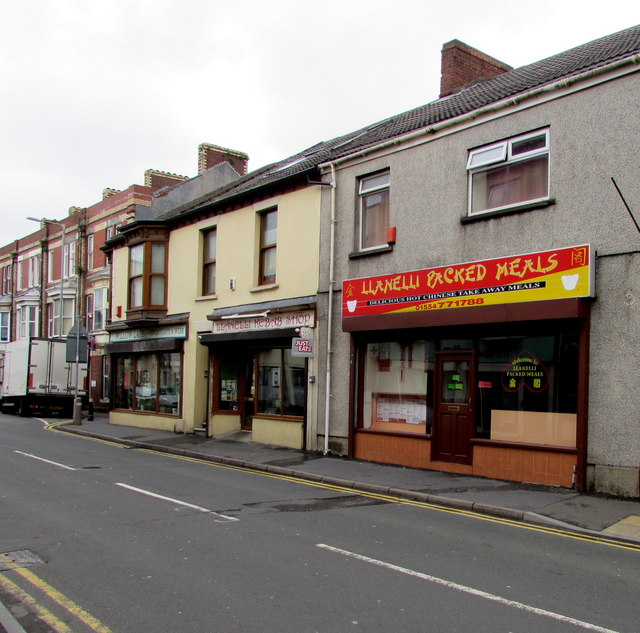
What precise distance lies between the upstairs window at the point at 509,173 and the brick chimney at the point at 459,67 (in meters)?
7.14

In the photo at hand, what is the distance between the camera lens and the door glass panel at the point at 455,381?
1234cm

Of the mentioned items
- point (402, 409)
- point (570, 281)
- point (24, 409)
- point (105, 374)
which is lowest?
point (24, 409)

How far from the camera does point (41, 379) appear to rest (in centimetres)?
2961

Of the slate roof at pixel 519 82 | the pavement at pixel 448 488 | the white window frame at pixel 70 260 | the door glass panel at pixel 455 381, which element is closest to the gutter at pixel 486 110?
the slate roof at pixel 519 82

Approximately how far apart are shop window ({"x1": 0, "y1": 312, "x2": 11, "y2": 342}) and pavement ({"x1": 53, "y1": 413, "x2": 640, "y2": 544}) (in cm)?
3520

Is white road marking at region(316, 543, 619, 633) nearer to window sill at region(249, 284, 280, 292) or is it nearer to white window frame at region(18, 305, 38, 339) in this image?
window sill at region(249, 284, 280, 292)

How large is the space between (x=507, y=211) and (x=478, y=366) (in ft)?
9.77

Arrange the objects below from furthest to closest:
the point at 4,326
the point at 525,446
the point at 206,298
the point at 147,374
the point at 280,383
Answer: the point at 4,326 < the point at 147,374 < the point at 206,298 < the point at 280,383 < the point at 525,446

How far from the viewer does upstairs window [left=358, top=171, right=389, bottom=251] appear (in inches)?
554

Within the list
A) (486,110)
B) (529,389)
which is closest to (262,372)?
(529,389)

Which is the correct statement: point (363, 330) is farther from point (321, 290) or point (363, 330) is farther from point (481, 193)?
point (481, 193)

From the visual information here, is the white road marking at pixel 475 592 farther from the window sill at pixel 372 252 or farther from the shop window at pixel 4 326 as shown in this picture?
the shop window at pixel 4 326

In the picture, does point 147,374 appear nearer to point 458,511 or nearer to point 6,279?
point 458,511

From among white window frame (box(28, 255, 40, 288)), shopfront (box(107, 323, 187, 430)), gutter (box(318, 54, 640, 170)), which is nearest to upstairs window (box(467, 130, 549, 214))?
gutter (box(318, 54, 640, 170))
